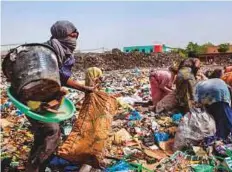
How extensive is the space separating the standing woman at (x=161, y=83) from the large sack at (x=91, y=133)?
13.3ft

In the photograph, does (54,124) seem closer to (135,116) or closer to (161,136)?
(161,136)

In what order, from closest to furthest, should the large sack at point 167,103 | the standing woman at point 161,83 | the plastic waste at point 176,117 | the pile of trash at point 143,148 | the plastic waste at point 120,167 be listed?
the plastic waste at point 120,167 < the pile of trash at point 143,148 < the plastic waste at point 176,117 < the large sack at point 167,103 < the standing woman at point 161,83

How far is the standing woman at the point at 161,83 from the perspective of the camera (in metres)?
7.49

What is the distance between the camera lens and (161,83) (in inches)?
296

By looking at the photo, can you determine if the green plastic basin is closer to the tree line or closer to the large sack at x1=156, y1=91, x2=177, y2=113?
the large sack at x1=156, y1=91, x2=177, y2=113

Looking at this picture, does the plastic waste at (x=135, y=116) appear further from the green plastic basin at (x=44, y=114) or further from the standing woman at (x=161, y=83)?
the green plastic basin at (x=44, y=114)

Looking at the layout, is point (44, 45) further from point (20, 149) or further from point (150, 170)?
point (20, 149)

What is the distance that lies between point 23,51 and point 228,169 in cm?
240

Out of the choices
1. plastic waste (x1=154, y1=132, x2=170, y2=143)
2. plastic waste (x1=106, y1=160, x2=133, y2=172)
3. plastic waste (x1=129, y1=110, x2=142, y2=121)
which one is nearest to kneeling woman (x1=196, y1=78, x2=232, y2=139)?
plastic waste (x1=154, y1=132, x2=170, y2=143)

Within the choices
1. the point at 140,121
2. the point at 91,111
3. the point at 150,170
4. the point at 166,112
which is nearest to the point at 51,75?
the point at 91,111

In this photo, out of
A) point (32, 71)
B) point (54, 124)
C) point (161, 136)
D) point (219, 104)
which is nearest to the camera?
point (32, 71)

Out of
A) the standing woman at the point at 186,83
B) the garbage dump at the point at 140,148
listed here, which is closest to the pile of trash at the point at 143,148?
the garbage dump at the point at 140,148

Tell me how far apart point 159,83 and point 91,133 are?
4.27 metres

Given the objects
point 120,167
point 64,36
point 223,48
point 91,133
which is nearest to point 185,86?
point 120,167
